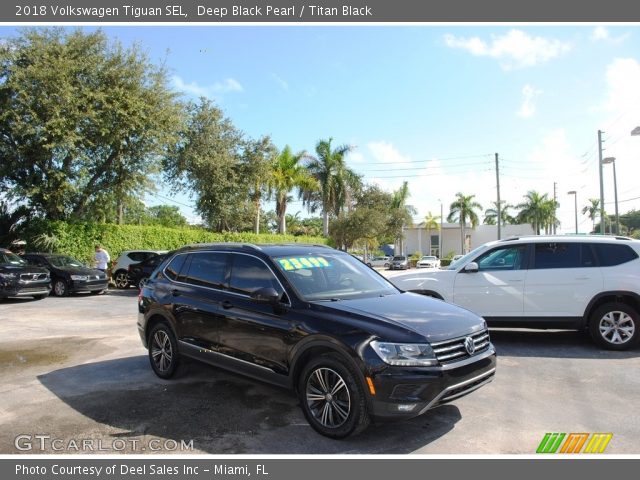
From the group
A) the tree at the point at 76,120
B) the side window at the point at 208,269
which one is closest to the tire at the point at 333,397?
the side window at the point at 208,269

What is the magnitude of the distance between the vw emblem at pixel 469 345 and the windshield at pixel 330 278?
1149mm

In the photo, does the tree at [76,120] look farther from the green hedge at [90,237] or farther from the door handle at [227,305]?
the door handle at [227,305]

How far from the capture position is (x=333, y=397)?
4.37m

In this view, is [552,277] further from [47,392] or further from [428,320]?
[47,392]

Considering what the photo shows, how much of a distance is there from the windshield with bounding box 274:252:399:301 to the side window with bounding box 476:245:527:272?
3239 mm

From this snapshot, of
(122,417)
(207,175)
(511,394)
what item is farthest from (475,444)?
(207,175)

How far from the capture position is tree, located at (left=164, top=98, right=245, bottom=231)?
2747 centimetres

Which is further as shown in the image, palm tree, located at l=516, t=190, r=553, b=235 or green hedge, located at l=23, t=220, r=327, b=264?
palm tree, located at l=516, t=190, r=553, b=235

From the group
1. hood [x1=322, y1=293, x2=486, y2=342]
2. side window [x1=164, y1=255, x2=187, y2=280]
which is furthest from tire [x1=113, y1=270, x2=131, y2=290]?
hood [x1=322, y1=293, x2=486, y2=342]

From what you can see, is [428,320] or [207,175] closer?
[428,320]

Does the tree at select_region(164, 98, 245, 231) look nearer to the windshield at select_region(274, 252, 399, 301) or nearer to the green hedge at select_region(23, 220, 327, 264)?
the green hedge at select_region(23, 220, 327, 264)

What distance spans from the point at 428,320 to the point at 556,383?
2.76m

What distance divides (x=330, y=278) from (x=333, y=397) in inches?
57.6

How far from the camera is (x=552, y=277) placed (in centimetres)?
806
